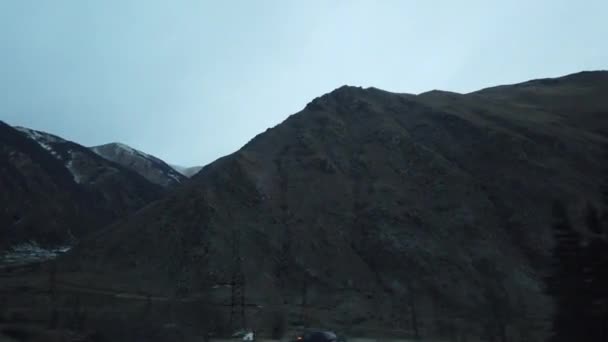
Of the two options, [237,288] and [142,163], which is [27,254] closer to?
[237,288]

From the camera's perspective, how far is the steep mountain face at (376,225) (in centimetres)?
4694

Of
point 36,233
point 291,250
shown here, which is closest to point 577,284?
point 291,250

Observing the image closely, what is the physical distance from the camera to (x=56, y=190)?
10231 centimetres

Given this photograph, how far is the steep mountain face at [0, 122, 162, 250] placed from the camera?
91.3 m

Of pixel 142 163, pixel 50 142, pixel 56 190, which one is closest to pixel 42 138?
pixel 50 142

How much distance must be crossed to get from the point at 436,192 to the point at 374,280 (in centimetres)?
1269

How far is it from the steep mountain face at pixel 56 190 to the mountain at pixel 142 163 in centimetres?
2185

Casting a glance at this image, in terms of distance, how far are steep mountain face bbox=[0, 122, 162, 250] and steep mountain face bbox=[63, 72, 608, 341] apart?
1278 inches

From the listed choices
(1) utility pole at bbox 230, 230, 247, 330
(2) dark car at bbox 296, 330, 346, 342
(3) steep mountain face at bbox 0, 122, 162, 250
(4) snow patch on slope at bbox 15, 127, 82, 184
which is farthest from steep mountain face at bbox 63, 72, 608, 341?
(4) snow patch on slope at bbox 15, 127, 82, 184

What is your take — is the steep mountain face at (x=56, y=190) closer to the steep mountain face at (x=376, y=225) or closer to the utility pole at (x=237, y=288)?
the steep mountain face at (x=376, y=225)

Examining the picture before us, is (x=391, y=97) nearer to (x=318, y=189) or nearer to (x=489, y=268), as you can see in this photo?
(x=318, y=189)

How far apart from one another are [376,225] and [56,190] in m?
65.4

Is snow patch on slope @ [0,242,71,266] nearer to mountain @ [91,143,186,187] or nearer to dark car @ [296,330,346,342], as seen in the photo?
dark car @ [296,330,346,342]

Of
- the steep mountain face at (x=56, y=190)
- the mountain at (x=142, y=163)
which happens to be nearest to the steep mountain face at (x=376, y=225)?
the steep mountain face at (x=56, y=190)
